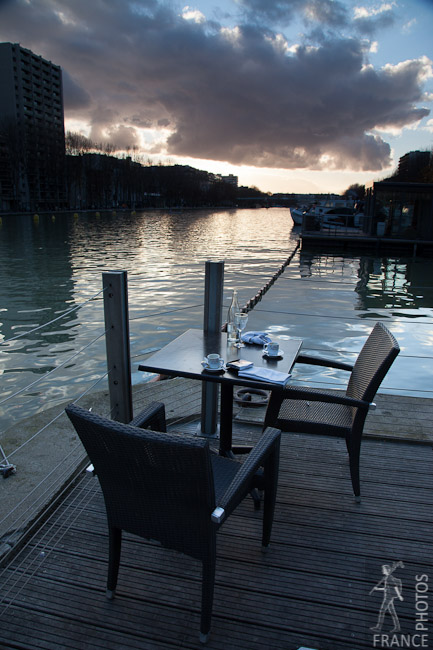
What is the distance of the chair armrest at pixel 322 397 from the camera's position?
248cm

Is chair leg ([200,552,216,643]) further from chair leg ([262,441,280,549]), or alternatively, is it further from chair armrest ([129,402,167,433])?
chair armrest ([129,402,167,433])

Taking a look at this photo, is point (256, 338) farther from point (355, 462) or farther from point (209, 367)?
point (355, 462)

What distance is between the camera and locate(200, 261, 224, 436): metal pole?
3143 millimetres

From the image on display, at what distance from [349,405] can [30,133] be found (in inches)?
3619

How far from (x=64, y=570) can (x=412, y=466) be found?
2143 millimetres

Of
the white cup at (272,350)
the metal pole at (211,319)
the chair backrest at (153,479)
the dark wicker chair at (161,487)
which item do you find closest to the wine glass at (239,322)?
the white cup at (272,350)

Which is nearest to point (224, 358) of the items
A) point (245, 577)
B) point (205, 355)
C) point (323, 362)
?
point (205, 355)

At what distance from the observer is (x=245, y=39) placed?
429 inches

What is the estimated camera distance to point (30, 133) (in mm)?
80500

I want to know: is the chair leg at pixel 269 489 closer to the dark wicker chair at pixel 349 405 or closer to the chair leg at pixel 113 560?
the dark wicker chair at pixel 349 405

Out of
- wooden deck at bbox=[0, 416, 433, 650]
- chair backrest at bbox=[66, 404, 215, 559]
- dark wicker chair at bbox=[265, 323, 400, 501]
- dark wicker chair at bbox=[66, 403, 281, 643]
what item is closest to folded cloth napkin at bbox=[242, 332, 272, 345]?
dark wicker chair at bbox=[265, 323, 400, 501]

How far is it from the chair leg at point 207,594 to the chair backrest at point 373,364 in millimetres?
1286

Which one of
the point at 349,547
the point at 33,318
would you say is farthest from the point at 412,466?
the point at 33,318

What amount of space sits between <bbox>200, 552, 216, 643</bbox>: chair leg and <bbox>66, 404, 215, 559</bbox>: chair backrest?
0.16ft
